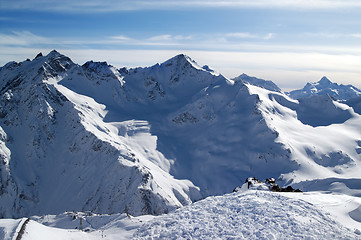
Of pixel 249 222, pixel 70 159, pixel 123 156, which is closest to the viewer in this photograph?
pixel 249 222

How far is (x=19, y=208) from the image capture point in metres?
147

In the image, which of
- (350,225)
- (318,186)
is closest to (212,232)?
(350,225)

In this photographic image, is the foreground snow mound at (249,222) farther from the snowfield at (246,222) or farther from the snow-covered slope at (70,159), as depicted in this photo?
the snow-covered slope at (70,159)

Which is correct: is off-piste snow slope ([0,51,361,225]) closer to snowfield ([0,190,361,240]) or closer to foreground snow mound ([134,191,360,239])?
snowfield ([0,190,361,240])

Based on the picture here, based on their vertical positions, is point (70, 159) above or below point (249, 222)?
below

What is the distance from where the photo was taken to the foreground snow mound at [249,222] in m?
21.8

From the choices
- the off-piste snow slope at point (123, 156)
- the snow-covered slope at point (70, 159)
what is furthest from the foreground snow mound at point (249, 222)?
the snow-covered slope at point (70, 159)

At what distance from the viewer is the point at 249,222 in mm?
23125

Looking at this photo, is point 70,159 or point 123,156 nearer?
point 123,156

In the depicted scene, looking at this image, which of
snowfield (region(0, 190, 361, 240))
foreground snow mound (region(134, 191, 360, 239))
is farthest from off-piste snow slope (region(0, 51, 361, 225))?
foreground snow mound (region(134, 191, 360, 239))

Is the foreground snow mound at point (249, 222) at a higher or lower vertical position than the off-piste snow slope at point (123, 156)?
higher

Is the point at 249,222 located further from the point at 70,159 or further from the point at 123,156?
the point at 70,159

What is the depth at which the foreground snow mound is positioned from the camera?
21.8m

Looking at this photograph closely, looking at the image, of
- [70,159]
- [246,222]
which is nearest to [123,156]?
[70,159]
